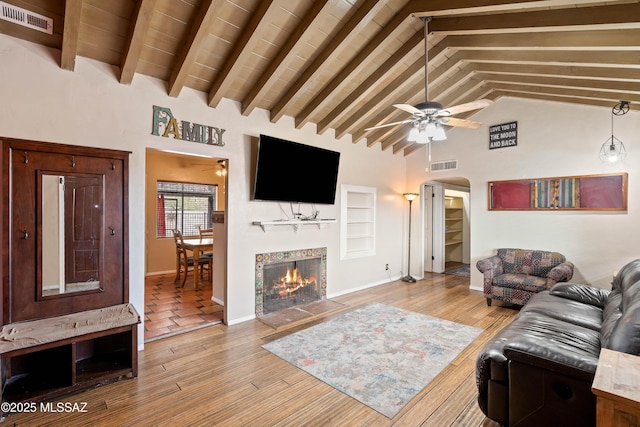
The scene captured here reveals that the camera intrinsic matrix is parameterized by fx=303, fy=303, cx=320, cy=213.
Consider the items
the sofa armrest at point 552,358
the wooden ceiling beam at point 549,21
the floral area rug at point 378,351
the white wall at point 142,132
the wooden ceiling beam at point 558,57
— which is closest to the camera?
the sofa armrest at point 552,358

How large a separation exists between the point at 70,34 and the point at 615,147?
640 centimetres

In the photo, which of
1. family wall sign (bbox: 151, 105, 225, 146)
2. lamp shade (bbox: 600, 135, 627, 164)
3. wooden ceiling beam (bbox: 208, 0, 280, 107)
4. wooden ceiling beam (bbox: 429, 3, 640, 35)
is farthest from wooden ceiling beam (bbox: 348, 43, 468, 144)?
lamp shade (bbox: 600, 135, 627, 164)

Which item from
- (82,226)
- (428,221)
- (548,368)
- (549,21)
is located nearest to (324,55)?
(549,21)

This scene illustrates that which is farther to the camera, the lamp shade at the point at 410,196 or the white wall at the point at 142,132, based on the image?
the lamp shade at the point at 410,196

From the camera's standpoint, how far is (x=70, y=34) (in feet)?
7.82

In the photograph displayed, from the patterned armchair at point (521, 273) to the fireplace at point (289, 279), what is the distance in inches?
99.8

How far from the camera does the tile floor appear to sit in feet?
12.0

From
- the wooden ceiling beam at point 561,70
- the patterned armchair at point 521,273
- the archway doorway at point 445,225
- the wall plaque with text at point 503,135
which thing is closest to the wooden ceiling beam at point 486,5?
the wooden ceiling beam at point 561,70

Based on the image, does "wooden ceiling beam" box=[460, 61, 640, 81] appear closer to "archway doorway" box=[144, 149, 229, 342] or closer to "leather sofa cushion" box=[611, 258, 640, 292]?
"leather sofa cushion" box=[611, 258, 640, 292]

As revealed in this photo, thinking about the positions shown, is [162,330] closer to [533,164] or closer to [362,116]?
[362,116]

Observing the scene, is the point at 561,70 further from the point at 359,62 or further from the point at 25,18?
the point at 25,18

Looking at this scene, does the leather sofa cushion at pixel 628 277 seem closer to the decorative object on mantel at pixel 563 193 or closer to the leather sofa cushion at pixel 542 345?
the leather sofa cushion at pixel 542 345

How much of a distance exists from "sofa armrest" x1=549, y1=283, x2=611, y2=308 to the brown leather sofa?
62cm

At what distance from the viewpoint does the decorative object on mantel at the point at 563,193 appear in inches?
169
